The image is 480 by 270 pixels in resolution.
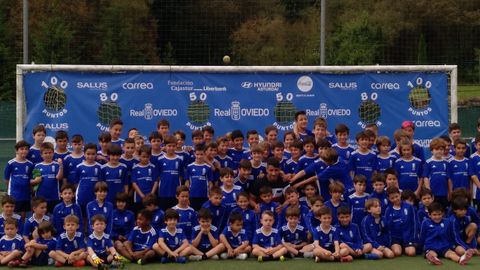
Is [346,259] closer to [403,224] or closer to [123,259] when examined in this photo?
[403,224]

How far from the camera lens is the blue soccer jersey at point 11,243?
716 centimetres

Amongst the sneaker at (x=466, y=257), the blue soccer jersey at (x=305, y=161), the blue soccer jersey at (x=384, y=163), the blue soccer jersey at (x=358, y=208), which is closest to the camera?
the sneaker at (x=466, y=257)

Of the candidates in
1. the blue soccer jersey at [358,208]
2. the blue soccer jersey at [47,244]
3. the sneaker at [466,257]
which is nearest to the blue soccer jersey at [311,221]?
the blue soccer jersey at [358,208]

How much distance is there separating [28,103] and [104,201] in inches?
82.9

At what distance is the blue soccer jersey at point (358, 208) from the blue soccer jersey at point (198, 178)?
146 cm

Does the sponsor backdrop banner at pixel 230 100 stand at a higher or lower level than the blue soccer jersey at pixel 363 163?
higher

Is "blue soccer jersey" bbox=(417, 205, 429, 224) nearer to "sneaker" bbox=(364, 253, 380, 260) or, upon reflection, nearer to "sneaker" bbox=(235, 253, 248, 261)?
"sneaker" bbox=(364, 253, 380, 260)

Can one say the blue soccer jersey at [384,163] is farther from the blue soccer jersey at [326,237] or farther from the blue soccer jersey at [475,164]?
the blue soccer jersey at [326,237]

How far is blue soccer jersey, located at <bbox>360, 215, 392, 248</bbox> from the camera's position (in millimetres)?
7645

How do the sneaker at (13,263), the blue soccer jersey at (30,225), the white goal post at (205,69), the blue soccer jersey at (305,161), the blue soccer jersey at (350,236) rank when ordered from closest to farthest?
1. the sneaker at (13,263)
2. the blue soccer jersey at (30,225)
3. the blue soccer jersey at (350,236)
4. the blue soccer jersey at (305,161)
5. the white goal post at (205,69)

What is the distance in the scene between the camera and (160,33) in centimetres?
1747

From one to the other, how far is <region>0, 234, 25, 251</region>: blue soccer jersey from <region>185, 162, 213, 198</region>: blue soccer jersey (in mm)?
1727

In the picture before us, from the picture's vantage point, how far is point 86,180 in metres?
7.79

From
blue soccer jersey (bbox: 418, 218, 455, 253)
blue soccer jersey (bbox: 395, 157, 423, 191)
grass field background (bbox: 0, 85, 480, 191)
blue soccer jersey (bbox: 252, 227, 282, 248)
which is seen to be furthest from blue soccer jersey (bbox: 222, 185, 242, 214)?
grass field background (bbox: 0, 85, 480, 191)
